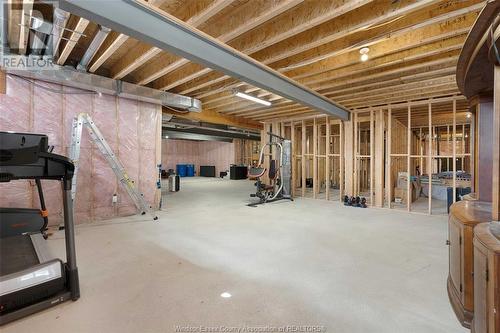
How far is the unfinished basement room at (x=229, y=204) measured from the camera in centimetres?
172

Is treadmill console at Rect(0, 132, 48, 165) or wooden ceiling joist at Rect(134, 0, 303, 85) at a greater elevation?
wooden ceiling joist at Rect(134, 0, 303, 85)

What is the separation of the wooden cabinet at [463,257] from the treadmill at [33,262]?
9.67 ft

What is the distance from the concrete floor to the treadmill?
0.12 metres

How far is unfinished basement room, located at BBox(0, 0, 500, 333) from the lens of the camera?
5.65 ft

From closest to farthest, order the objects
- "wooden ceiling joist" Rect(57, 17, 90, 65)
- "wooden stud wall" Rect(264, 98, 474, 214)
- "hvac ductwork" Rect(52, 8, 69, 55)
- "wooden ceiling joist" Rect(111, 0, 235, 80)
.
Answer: "wooden ceiling joist" Rect(111, 0, 235, 80), "hvac ductwork" Rect(52, 8, 69, 55), "wooden ceiling joist" Rect(57, 17, 90, 65), "wooden stud wall" Rect(264, 98, 474, 214)

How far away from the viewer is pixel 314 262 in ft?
8.79

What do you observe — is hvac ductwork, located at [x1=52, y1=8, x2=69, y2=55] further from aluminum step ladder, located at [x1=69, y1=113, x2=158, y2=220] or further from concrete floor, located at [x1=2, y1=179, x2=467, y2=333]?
concrete floor, located at [x1=2, y1=179, x2=467, y2=333]

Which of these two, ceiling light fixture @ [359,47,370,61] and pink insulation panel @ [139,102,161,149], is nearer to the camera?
ceiling light fixture @ [359,47,370,61]

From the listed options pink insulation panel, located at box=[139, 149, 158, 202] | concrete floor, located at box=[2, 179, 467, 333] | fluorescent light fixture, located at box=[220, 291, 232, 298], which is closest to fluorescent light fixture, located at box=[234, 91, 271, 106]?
pink insulation panel, located at box=[139, 149, 158, 202]

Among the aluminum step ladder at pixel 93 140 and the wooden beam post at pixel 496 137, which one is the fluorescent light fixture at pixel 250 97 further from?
the wooden beam post at pixel 496 137

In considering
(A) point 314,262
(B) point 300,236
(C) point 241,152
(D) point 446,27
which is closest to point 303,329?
(A) point 314,262

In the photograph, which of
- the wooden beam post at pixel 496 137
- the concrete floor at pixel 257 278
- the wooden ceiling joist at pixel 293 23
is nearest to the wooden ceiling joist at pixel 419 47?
the wooden ceiling joist at pixel 293 23

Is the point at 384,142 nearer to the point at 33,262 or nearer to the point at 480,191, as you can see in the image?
the point at 480,191

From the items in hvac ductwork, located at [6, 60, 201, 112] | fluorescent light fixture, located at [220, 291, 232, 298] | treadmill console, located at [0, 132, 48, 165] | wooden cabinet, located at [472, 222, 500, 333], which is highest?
hvac ductwork, located at [6, 60, 201, 112]
